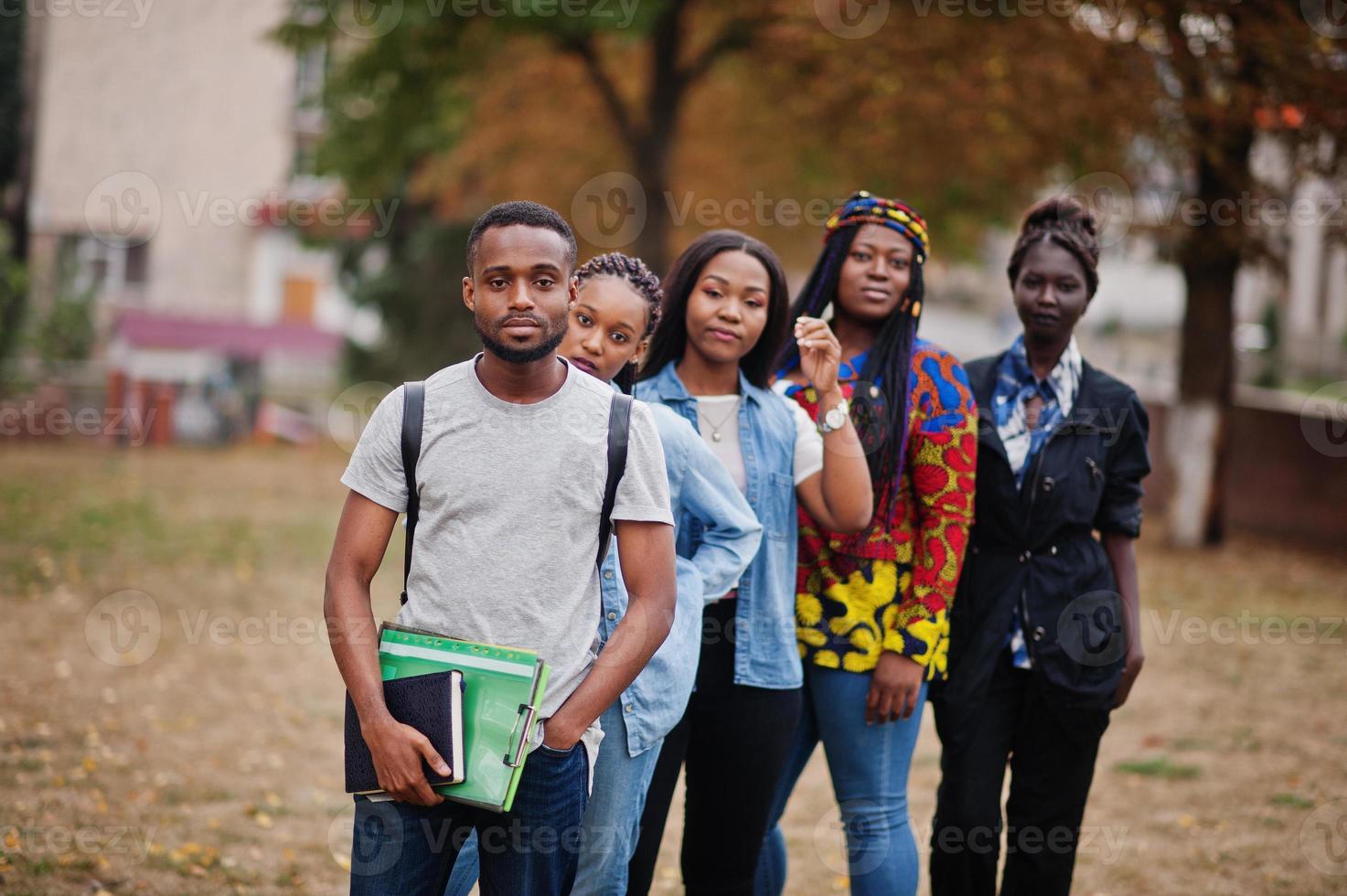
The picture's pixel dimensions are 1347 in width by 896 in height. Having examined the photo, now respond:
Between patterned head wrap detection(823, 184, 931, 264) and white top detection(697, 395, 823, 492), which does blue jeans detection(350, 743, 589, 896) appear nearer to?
white top detection(697, 395, 823, 492)

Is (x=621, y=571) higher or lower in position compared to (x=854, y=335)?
lower

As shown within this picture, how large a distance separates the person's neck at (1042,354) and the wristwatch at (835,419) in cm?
83

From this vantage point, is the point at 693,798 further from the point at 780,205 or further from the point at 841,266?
the point at 780,205

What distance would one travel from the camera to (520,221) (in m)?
2.68

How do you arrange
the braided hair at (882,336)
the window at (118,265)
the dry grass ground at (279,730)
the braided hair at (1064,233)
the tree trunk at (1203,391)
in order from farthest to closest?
1. the window at (118,265)
2. the tree trunk at (1203,391)
3. the dry grass ground at (279,730)
4. the braided hair at (1064,233)
5. the braided hair at (882,336)

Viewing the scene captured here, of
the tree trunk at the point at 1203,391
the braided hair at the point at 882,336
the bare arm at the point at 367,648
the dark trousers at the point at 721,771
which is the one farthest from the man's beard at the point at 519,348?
the tree trunk at the point at 1203,391

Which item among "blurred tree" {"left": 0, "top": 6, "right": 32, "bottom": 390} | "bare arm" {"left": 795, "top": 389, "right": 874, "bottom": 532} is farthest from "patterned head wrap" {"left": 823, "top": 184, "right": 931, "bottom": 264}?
"blurred tree" {"left": 0, "top": 6, "right": 32, "bottom": 390}

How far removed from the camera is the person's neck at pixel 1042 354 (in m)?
3.89

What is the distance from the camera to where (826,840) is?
564 centimetres

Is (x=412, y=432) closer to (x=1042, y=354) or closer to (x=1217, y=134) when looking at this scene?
(x=1042, y=354)

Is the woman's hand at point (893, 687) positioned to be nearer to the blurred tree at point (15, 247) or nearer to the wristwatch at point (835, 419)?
the wristwatch at point (835, 419)

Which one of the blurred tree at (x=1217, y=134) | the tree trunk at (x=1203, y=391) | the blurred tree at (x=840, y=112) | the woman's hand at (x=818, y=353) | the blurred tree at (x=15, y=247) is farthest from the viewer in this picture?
the blurred tree at (x=15, y=247)

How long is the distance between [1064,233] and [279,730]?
16.8 ft

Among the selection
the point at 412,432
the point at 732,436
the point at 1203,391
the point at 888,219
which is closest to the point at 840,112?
the point at 1203,391
